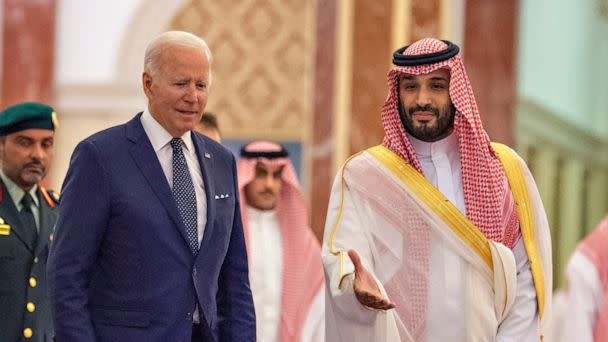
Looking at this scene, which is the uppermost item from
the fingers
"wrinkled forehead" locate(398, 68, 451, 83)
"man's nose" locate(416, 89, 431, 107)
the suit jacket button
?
"wrinkled forehead" locate(398, 68, 451, 83)

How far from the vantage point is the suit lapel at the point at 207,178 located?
4.66m

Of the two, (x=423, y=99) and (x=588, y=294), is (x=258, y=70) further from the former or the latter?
(x=423, y=99)

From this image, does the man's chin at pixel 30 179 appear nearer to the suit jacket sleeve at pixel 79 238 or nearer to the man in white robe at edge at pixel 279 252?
the suit jacket sleeve at pixel 79 238

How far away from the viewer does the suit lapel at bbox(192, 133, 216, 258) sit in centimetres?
466

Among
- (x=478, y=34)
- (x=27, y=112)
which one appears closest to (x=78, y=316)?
(x=27, y=112)

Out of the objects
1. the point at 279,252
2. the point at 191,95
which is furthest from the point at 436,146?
the point at 279,252

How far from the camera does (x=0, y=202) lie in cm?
606

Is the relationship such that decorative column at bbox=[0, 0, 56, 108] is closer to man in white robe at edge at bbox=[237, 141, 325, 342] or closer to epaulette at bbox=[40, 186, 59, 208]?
man in white robe at edge at bbox=[237, 141, 325, 342]

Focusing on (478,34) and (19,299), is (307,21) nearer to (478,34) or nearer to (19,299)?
(478,34)

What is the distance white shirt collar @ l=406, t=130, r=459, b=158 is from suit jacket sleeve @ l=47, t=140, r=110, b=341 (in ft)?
4.74

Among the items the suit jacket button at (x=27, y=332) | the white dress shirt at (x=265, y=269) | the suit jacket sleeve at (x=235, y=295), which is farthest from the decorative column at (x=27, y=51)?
the suit jacket sleeve at (x=235, y=295)

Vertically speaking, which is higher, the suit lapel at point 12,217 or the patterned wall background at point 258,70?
the suit lapel at point 12,217

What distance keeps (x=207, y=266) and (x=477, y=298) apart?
3.74 feet

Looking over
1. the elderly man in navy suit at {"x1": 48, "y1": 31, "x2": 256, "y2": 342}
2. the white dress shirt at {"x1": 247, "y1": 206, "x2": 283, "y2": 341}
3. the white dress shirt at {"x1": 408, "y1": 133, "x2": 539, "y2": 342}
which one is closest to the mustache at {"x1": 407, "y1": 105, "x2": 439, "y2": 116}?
the white dress shirt at {"x1": 408, "y1": 133, "x2": 539, "y2": 342}
